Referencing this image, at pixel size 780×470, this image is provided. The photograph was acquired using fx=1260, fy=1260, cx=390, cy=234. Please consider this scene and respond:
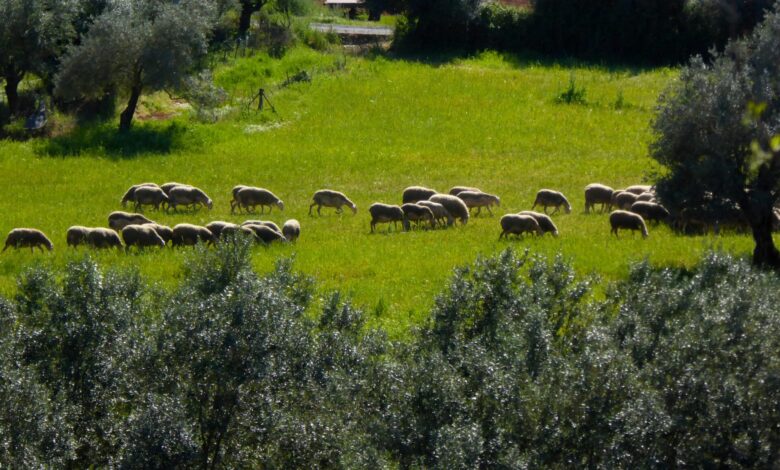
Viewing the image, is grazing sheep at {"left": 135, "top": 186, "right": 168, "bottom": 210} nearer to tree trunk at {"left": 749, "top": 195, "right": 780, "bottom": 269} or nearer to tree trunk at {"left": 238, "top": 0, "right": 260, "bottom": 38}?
tree trunk at {"left": 749, "top": 195, "right": 780, "bottom": 269}

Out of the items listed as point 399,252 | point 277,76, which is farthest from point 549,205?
point 277,76

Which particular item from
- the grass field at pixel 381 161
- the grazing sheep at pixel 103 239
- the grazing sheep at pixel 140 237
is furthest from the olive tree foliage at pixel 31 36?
the grazing sheep at pixel 140 237

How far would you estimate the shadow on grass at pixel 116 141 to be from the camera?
144 feet

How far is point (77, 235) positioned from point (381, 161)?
15633 millimetres

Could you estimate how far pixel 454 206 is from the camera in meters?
32.5

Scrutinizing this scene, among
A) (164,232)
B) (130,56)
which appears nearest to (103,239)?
(164,232)

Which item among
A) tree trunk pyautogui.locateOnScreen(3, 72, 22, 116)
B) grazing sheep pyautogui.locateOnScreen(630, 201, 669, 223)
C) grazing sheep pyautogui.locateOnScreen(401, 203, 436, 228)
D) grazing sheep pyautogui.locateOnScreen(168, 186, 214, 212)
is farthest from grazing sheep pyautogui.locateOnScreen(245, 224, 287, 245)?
tree trunk pyautogui.locateOnScreen(3, 72, 22, 116)

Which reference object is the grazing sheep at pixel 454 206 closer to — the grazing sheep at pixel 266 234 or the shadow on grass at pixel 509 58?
the grazing sheep at pixel 266 234

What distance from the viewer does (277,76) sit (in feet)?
185

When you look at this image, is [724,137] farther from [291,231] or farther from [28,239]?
[28,239]

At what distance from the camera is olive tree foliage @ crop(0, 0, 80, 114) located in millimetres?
48834

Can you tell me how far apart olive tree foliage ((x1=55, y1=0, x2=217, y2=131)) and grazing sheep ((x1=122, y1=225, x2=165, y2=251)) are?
18687mm

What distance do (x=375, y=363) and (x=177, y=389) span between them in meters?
2.61

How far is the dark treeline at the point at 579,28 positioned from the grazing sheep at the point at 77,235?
120 ft
